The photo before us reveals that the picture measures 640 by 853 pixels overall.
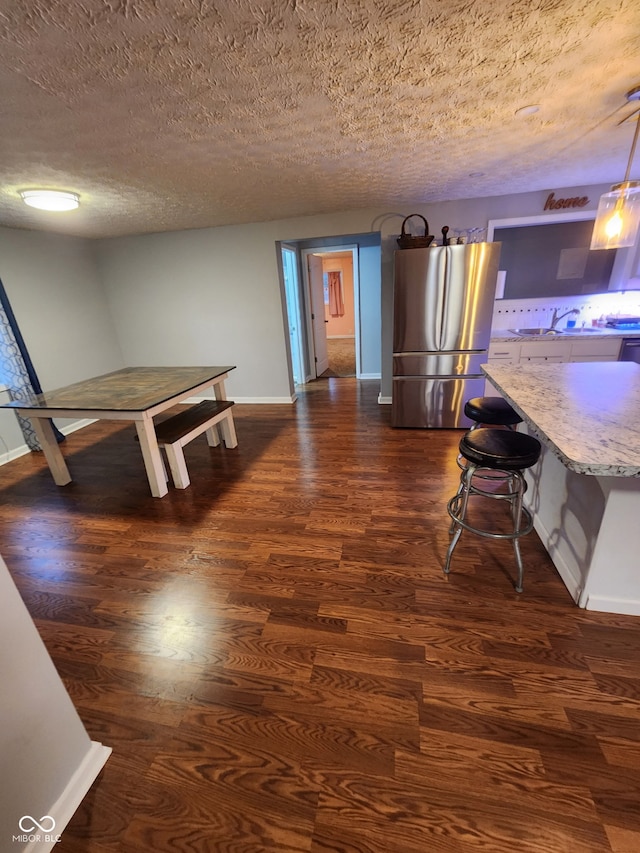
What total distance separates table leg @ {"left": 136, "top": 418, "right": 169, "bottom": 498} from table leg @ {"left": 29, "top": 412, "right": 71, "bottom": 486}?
0.90 metres

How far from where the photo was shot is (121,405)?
245cm

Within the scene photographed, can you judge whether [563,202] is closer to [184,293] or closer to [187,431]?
[187,431]

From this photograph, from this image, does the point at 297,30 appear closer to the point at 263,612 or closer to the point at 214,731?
the point at 263,612

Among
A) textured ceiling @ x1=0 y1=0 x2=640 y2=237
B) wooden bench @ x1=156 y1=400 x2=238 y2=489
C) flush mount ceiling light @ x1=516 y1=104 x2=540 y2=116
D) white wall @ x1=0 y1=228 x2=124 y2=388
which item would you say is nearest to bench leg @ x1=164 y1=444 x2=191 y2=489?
wooden bench @ x1=156 y1=400 x2=238 y2=489

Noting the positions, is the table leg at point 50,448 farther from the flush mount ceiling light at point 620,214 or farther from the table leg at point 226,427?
the flush mount ceiling light at point 620,214

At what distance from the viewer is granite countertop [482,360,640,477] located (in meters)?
1.07

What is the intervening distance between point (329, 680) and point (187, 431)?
2.05 meters

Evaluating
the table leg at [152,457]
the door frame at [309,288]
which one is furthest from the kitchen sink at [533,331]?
the table leg at [152,457]

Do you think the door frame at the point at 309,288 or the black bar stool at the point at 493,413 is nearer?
the black bar stool at the point at 493,413

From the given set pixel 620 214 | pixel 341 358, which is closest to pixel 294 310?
pixel 341 358

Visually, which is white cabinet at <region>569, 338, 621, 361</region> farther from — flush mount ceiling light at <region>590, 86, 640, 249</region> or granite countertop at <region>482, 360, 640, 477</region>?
flush mount ceiling light at <region>590, 86, 640, 249</region>

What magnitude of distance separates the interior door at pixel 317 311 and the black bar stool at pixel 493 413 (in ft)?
13.3

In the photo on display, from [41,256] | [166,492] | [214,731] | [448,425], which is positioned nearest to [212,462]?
[166,492]

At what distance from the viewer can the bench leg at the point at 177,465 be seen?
8.70ft
